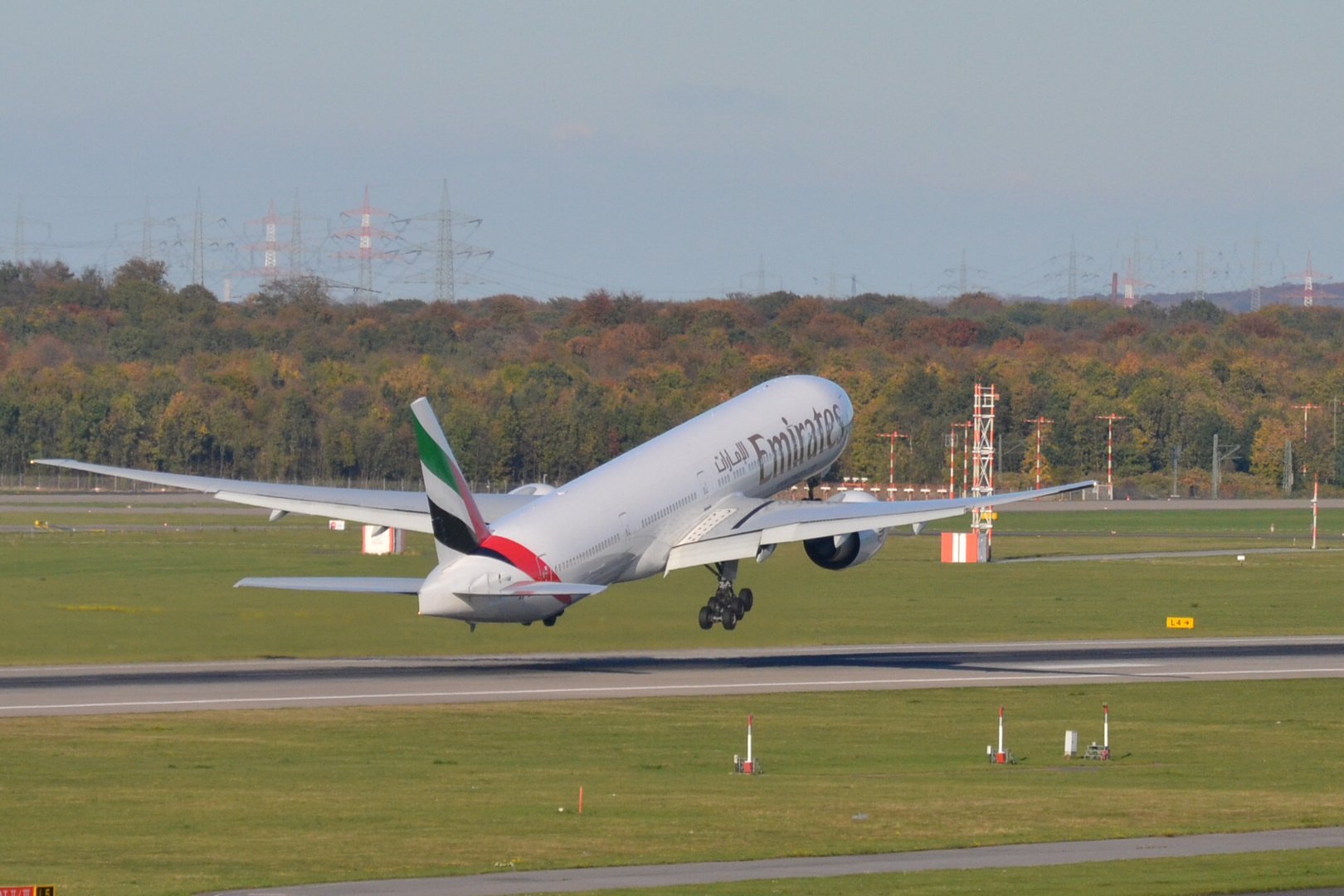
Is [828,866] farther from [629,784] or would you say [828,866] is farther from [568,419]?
[568,419]

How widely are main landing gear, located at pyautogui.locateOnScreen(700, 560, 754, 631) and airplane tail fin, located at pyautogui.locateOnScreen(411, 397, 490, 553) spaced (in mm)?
12274

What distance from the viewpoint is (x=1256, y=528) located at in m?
137

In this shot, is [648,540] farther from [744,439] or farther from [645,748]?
[645,748]

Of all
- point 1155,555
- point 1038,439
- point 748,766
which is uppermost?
point 1038,439

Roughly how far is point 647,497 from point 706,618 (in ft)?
19.0

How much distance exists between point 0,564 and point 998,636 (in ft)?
151

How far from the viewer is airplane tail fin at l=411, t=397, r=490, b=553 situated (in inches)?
1810

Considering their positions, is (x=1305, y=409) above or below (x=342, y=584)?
above

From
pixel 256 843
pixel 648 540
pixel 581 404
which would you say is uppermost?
pixel 581 404

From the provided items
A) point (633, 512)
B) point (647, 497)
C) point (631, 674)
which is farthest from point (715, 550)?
point (631, 674)

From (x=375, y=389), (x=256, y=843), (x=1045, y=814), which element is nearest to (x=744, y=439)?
(x=1045, y=814)

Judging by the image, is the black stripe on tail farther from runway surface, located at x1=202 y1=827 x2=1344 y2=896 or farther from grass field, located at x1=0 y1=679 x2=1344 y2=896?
runway surface, located at x1=202 y1=827 x2=1344 y2=896

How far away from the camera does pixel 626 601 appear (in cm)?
6056

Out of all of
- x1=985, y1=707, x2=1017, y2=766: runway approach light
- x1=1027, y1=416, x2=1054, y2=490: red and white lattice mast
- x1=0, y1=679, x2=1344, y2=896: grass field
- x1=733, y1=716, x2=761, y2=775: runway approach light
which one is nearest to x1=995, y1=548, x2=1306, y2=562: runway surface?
x1=1027, y1=416, x2=1054, y2=490: red and white lattice mast
